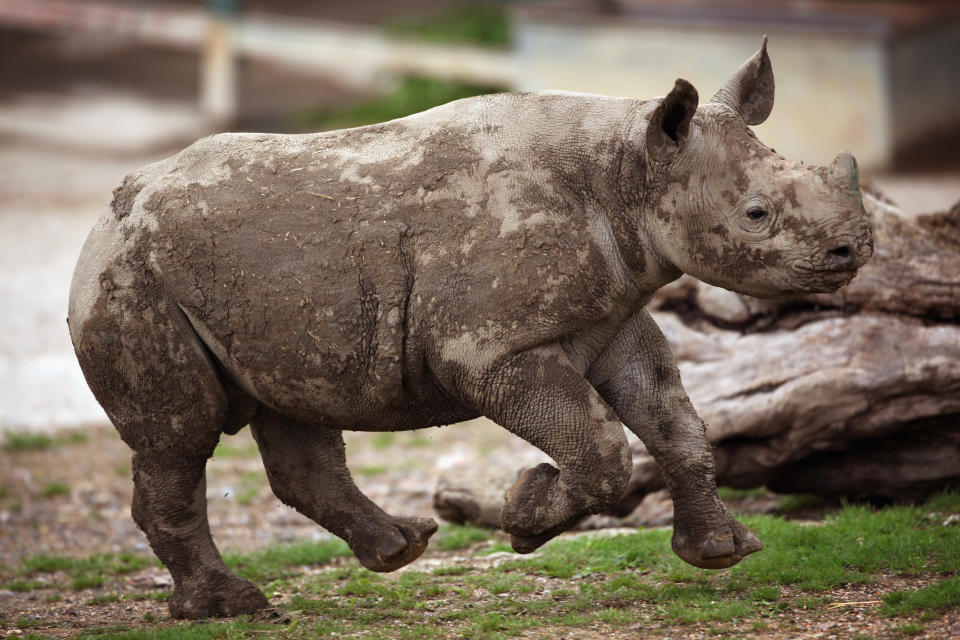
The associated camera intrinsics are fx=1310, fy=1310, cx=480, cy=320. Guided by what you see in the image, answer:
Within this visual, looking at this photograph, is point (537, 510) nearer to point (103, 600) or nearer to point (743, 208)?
point (743, 208)

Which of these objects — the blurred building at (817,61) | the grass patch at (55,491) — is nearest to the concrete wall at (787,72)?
the blurred building at (817,61)

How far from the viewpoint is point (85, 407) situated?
1217 centimetres

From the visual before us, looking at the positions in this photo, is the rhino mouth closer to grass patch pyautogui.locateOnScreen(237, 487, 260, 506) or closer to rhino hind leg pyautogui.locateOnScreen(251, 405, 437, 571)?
rhino hind leg pyautogui.locateOnScreen(251, 405, 437, 571)

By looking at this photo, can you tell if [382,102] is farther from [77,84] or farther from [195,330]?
[195,330]

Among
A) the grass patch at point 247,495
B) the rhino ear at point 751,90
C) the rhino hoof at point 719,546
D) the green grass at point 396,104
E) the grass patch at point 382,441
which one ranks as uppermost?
the green grass at point 396,104

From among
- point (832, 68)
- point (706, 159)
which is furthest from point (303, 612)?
point (832, 68)

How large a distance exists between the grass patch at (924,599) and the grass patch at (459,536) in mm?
2965

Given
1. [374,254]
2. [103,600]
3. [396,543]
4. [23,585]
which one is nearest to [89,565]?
[23,585]

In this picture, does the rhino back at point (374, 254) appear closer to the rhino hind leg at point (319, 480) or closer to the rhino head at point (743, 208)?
the rhino head at point (743, 208)

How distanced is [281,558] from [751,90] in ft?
13.3

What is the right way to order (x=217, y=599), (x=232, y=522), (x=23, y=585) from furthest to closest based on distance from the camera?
(x=232, y=522), (x=23, y=585), (x=217, y=599)

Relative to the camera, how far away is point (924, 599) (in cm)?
562

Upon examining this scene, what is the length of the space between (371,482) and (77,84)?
15.6 meters

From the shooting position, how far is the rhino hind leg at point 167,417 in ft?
19.9
